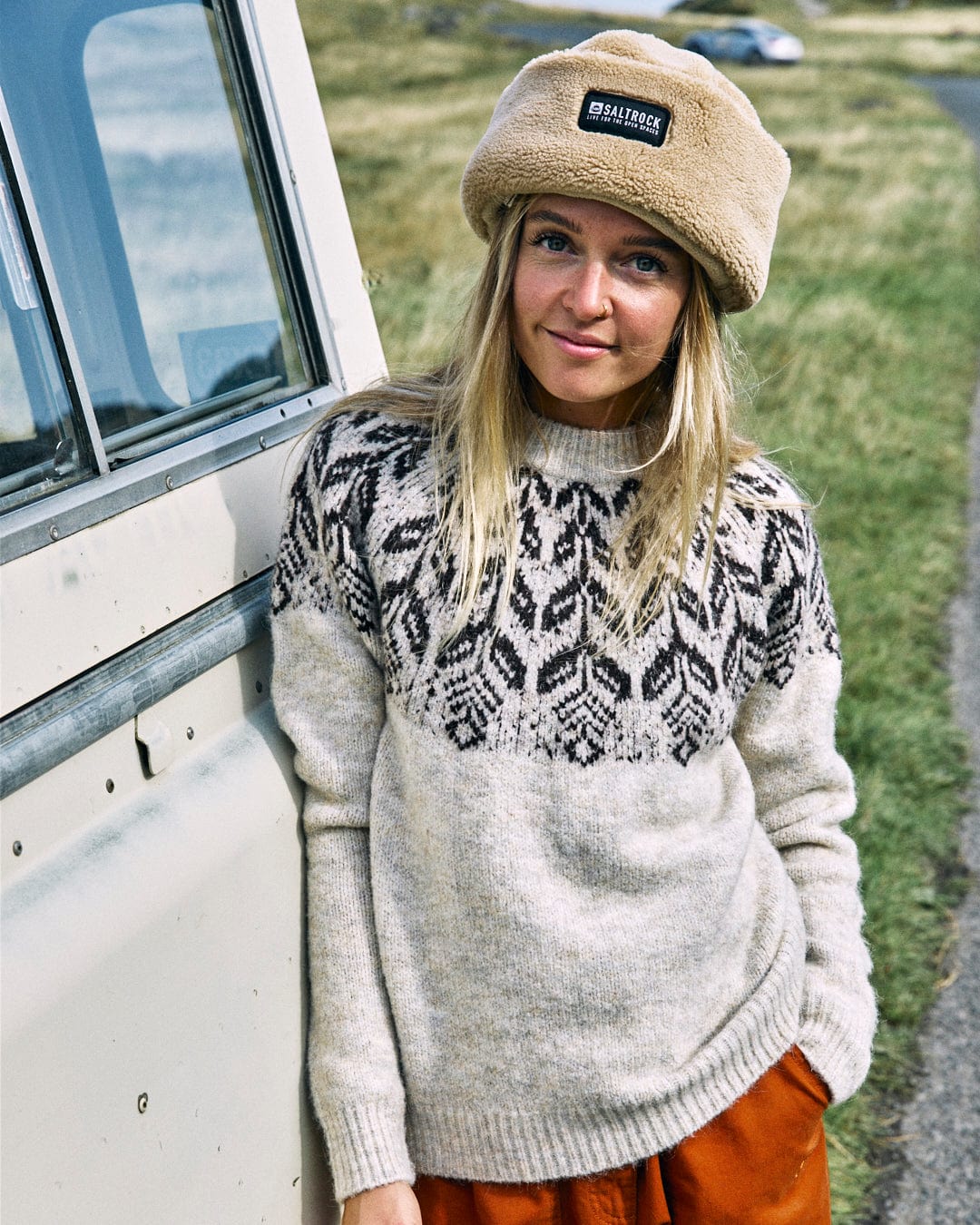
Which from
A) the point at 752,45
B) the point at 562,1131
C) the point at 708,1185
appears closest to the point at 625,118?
the point at 562,1131

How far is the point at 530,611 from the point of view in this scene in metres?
1.61

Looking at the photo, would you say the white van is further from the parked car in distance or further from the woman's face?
the parked car in distance

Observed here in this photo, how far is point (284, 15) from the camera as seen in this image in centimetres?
186

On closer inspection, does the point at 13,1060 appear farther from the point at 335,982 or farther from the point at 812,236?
the point at 812,236

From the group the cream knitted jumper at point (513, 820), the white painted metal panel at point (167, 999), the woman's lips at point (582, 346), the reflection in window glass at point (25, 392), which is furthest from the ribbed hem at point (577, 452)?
the reflection in window glass at point (25, 392)

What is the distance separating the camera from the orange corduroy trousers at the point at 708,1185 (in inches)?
64.9

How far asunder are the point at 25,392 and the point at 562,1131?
1078 millimetres

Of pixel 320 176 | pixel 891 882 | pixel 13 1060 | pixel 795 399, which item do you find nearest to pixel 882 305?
pixel 795 399

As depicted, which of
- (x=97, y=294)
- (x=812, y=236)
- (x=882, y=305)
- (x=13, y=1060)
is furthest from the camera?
(x=812, y=236)

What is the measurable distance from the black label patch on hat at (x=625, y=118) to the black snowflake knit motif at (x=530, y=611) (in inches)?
16.9

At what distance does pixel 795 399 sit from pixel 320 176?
630 cm

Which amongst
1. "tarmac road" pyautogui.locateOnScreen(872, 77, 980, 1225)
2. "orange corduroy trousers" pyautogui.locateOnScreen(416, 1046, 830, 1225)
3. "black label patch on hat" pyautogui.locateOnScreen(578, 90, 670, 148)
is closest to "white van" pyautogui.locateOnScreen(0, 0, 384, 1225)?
"orange corduroy trousers" pyautogui.locateOnScreen(416, 1046, 830, 1225)

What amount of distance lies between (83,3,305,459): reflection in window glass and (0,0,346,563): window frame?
0.08ft

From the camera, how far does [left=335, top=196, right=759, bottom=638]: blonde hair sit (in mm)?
1615
